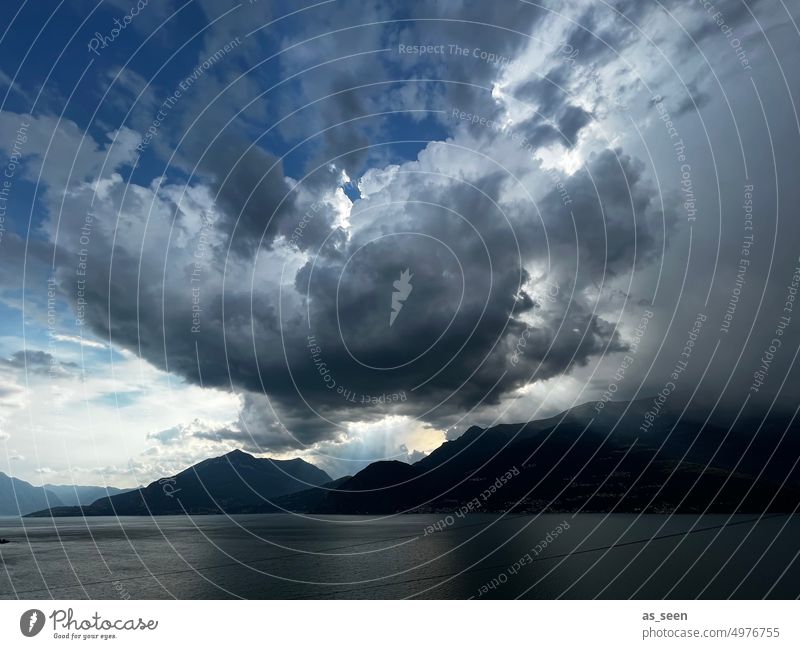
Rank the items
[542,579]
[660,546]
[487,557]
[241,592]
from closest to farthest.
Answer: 1. [241,592]
2. [542,579]
3. [487,557]
4. [660,546]

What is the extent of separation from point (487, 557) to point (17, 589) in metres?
92.0

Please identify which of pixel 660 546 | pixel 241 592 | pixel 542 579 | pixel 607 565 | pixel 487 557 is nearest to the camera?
pixel 241 592

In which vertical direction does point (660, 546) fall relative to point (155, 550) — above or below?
below

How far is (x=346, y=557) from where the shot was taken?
4710 inches
